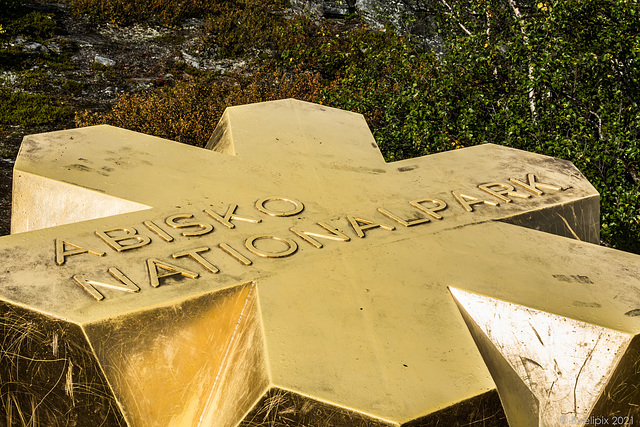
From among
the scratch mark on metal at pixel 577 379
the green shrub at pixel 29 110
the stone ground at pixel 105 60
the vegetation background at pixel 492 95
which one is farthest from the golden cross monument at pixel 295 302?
the stone ground at pixel 105 60

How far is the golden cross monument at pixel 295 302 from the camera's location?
2.12 metres

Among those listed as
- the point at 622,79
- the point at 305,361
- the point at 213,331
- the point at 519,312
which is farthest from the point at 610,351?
the point at 622,79

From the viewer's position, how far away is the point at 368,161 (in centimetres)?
368

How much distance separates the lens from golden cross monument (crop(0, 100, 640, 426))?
2123 millimetres

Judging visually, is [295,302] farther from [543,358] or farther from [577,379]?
→ [577,379]

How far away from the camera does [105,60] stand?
30.3 ft

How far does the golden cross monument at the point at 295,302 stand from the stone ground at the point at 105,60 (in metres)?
4.76

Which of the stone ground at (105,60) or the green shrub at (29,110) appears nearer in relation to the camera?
the green shrub at (29,110)

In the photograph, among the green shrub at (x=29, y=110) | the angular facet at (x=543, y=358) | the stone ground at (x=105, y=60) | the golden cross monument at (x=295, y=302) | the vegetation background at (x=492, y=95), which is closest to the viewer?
the golden cross monument at (x=295, y=302)

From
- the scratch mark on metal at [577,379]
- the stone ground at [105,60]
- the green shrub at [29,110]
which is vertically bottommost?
the green shrub at [29,110]

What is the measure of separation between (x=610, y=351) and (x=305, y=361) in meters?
A: 1.22

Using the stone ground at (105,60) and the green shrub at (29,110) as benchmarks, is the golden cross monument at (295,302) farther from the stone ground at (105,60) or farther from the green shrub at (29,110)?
the stone ground at (105,60)

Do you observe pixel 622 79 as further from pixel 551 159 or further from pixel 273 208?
pixel 273 208

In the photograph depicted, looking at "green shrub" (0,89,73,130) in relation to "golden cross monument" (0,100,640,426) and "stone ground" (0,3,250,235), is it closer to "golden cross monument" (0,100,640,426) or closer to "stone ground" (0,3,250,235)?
"stone ground" (0,3,250,235)
